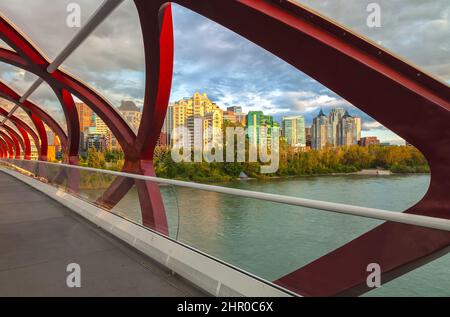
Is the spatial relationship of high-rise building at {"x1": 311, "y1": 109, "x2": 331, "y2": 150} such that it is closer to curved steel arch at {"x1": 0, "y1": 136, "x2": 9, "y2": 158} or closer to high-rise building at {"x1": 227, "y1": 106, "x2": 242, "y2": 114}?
high-rise building at {"x1": 227, "y1": 106, "x2": 242, "y2": 114}

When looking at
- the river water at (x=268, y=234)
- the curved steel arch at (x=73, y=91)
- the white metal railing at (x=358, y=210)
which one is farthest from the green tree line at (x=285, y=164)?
the white metal railing at (x=358, y=210)

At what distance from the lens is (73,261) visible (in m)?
3.38

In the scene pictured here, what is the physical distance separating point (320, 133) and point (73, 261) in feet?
141

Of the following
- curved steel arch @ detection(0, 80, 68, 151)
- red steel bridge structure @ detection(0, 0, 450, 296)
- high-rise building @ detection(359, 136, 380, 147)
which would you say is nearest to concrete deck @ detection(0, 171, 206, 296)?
red steel bridge structure @ detection(0, 0, 450, 296)

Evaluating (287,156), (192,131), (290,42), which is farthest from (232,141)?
(290,42)

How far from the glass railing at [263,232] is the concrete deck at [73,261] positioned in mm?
439

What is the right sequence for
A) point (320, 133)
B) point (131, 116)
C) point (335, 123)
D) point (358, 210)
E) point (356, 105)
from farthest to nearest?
point (320, 133)
point (335, 123)
point (131, 116)
point (356, 105)
point (358, 210)

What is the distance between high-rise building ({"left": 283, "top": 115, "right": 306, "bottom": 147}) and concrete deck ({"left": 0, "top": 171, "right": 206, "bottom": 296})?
4701 cm

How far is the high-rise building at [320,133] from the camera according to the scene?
1606 inches

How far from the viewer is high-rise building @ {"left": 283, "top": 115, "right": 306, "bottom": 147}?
164ft

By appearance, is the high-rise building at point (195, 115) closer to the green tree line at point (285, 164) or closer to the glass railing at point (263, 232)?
the green tree line at point (285, 164)

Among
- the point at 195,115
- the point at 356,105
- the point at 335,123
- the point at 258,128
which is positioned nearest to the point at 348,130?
the point at 335,123

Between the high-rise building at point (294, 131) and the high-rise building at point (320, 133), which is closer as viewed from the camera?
the high-rise building at point (320, 133)

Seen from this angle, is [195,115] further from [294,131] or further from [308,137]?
[308,137]
